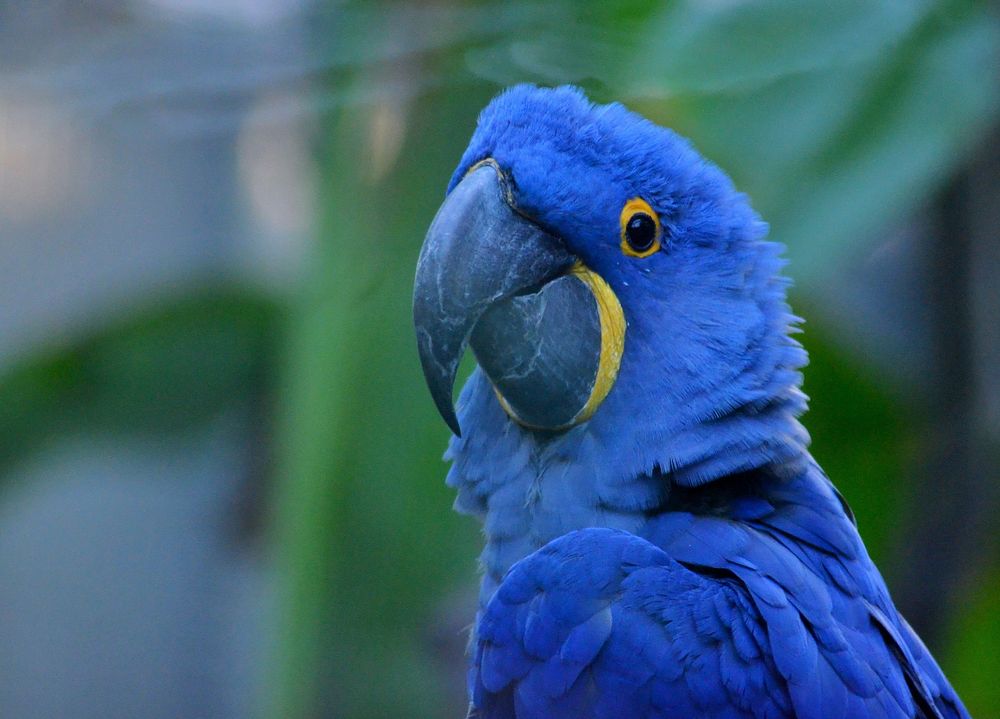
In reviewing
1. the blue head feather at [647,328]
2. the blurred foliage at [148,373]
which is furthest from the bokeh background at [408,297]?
the blue head feather at [647,328]

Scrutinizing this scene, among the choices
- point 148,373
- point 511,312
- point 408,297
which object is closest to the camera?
→ point 511,312

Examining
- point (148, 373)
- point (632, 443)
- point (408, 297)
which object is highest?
point (148, 373)

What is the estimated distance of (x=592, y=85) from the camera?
1.48 meters

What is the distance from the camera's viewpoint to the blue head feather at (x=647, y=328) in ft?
2.97

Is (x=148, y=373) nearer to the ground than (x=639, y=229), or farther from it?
farther from it

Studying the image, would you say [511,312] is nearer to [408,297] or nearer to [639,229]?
[639,229]

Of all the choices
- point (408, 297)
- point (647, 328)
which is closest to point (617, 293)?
point (647, 328)

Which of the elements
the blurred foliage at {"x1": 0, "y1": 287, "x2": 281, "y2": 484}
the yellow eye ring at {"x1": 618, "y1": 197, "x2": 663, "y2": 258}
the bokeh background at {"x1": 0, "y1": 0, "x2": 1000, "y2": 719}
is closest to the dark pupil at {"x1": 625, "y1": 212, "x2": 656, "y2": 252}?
the yellow eye ring at {"x1": 618, "y1": 197, "x2": 663, "y2": 258}

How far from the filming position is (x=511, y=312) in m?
0.90

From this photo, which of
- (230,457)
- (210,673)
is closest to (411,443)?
(230,457)

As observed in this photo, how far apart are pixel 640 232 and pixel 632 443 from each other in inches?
7.2

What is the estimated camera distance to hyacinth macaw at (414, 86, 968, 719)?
810 millimetres

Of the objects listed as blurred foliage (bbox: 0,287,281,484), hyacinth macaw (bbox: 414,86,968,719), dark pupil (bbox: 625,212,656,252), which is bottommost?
hyacinth macaw (bbox: 414,86,968,719)

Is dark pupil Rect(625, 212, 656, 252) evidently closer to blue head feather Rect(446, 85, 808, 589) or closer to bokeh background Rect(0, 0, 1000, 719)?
blue head feather Rect(446, 85, 808, 589)
